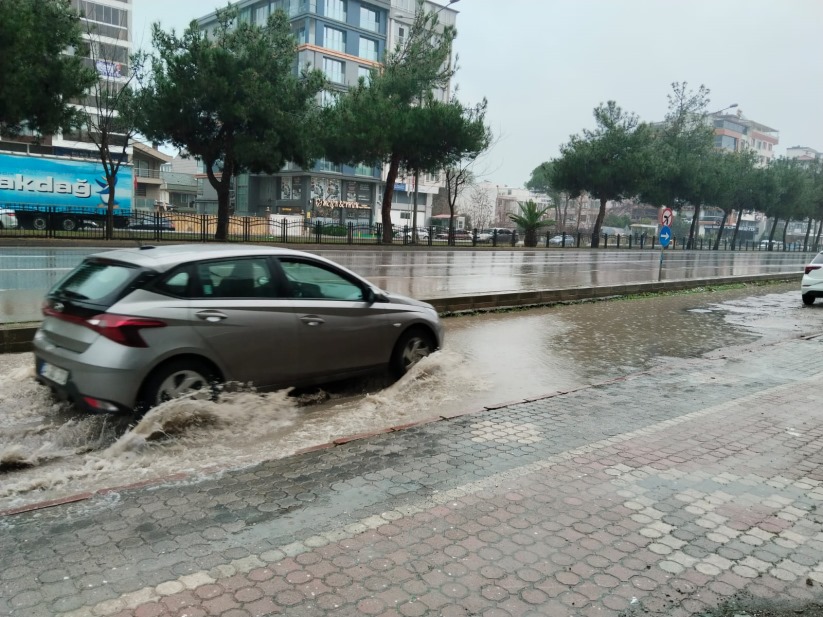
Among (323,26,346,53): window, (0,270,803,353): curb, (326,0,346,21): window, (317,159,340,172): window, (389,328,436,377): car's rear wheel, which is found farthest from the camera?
(317,159,340,172): window

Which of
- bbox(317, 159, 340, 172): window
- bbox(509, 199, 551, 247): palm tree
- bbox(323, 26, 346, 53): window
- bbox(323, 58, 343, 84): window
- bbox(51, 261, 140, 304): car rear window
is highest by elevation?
bbox(323, 26, 346, 53): window

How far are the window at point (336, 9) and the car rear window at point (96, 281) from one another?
6000 cm

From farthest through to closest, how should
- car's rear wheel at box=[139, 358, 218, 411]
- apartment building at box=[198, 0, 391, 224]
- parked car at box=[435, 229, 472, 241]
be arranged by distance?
apartment building at box=[198, 0, 391, 224] < parked car at box=[435, 229, 472, 241] < car's rear wheel at box=[139, 358, 218, 411]

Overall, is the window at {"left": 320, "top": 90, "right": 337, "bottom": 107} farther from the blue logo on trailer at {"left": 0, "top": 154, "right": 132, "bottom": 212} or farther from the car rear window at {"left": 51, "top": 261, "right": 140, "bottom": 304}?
the car rear window at {"left": 51, "top": 261, "right": 140, "bottom": 304}

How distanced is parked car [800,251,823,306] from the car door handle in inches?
612

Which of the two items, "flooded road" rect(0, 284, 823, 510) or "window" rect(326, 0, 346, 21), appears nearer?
"flooded road" rect(0, 284, 823, 510)

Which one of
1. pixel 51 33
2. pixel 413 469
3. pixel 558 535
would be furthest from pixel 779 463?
pixel 51 33

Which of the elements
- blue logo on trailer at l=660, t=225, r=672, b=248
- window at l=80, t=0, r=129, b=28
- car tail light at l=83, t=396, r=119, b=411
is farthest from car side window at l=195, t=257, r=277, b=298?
window at l=80, t=0, r=129, b=28

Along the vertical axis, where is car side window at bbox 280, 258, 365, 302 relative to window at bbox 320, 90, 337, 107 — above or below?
below

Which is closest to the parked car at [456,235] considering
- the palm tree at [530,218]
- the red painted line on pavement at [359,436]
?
the palm tree at [530,218]

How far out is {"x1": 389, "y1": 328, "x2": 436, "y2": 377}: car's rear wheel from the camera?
23.1ft

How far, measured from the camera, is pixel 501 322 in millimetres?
11859

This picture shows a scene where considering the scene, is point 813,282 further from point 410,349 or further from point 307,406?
point 307,406

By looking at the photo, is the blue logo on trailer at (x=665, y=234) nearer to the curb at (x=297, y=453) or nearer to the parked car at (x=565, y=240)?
the curb at (x=297, y=453)
